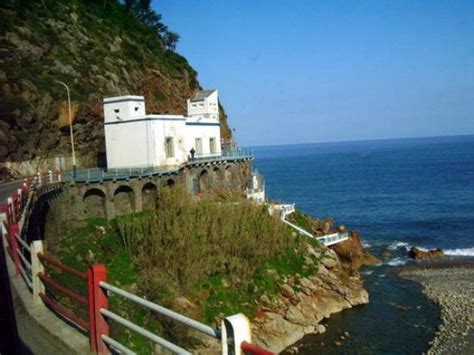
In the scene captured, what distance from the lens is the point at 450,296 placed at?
Result: 3005 cm

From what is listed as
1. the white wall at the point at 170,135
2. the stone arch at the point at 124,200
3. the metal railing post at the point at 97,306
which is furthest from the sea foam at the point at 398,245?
the metal railing post at the point at 97,306

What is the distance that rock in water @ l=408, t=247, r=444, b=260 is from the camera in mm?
40562

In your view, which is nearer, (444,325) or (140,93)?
(444,325)

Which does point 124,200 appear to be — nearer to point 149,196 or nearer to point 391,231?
point 149,196

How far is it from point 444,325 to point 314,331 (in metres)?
7.30

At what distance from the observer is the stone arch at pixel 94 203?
30047mm

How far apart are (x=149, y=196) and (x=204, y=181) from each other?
7841 mm

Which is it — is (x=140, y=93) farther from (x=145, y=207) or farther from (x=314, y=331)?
(x=314, y=331)

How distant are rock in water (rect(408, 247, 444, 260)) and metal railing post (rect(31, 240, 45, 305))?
38153 mm

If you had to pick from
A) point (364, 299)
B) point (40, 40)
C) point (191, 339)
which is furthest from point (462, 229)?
point (40, 40)

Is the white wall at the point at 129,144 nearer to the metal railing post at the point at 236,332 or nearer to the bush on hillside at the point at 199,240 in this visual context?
the bush on hillside at the point at 199,240

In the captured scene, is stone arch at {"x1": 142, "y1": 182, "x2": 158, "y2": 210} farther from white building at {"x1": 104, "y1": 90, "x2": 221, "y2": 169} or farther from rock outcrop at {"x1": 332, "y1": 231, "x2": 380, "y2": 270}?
rock outcrop at {"x1": 332, "y1": 231, "x2": 380, "y2": 270}

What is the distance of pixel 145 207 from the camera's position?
107 ft

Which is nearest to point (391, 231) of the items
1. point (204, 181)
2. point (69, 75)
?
point (204, 181)
